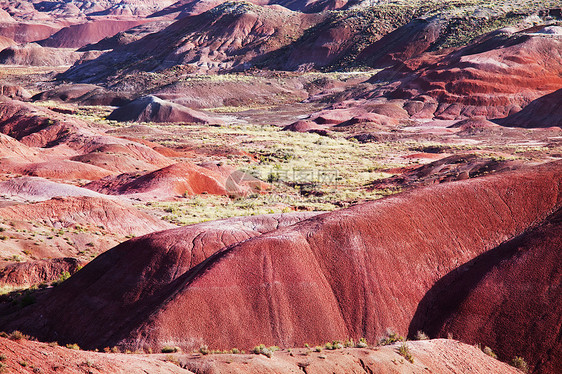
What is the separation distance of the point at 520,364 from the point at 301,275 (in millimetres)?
6361

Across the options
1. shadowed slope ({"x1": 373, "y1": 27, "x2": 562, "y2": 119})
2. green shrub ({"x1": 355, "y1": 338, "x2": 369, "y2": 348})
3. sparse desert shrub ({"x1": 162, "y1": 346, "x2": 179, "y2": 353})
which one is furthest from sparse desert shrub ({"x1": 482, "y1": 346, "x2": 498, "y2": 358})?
shadowed slope ({"x1": 373, "y1": 27, "x2": 562, "y2": 119})

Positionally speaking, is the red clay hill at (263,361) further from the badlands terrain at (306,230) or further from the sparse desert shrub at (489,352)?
the sparse desert shrub at (489,352)

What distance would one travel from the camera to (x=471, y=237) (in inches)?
733

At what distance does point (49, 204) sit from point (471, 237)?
21.6 metres

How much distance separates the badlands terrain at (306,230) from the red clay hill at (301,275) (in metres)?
0.06

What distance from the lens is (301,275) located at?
16984 mm

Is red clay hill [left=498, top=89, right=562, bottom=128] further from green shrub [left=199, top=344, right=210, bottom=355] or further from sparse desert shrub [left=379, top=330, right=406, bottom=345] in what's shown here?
green shrub [left=199, top=344, right=210, bottom=355]

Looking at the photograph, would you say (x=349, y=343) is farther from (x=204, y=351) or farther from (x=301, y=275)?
(x=204, y=351)

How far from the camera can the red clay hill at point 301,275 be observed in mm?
15742

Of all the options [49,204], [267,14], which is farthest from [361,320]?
[267,14]

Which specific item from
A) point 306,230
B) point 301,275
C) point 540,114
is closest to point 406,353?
point 301,275

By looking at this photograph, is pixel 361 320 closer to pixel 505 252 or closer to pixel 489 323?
pixel 489 323

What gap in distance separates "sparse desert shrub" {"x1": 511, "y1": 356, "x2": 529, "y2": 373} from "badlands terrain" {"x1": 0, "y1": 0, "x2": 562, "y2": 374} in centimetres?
3

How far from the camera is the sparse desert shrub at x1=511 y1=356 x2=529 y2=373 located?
13992mm
